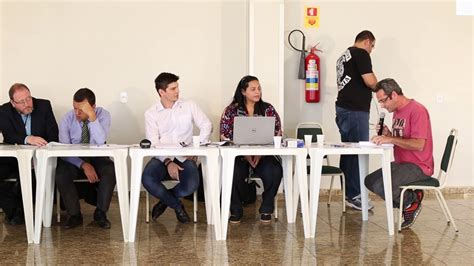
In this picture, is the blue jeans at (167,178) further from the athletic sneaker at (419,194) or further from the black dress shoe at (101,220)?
the athletic sneaker at (419,194)

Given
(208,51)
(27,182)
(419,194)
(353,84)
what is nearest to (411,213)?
(419,194)

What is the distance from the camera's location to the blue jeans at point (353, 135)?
576 cm

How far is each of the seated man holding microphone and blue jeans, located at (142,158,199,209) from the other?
1376 mm

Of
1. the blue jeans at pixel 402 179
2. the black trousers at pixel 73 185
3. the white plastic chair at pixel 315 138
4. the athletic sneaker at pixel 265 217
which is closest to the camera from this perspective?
the blue jeans at pixel 402 179

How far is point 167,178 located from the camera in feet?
16.7

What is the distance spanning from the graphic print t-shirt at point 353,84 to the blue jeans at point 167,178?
1.60m

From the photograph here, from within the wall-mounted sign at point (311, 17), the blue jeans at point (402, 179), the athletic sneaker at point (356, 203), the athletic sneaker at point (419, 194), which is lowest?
the athletic sneaker at point (356, 203)

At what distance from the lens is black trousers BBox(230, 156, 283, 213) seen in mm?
5113

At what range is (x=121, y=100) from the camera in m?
6.29

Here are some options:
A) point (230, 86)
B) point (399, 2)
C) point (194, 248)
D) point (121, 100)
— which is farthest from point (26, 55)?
point (399, 2)

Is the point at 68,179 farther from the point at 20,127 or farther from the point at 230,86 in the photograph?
the point at 230,86

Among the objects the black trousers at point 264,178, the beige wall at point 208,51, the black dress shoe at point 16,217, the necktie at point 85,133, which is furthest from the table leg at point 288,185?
the black dress shoe at point 16,217

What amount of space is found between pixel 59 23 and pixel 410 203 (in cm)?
367

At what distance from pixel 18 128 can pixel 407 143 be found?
3.02 meters
